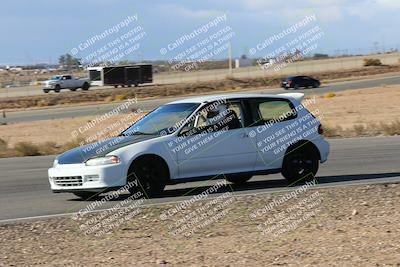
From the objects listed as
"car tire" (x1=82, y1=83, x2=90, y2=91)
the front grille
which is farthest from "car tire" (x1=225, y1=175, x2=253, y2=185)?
"car tire" (x1=82, y1=83, x2=90, y2=91)

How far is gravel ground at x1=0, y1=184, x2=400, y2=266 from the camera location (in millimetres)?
8008

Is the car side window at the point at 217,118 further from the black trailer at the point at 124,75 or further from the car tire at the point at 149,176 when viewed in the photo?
the black trailer at the point at 124,75

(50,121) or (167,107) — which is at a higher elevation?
(167,107)

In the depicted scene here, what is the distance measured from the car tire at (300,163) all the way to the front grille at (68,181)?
356cm

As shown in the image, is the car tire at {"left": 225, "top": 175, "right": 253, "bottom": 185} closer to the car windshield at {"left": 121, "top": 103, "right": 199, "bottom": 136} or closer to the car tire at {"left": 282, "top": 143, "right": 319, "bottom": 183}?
the car tire at {"left": 282, "top": 143, "right": 319, "bottom": 183}

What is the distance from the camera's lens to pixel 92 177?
12688mm

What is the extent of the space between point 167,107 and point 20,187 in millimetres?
3320

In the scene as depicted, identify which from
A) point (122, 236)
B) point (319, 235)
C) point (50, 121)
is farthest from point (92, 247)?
point (50, 121)

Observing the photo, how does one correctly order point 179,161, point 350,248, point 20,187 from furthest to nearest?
point 20,187 → point 179,161 → point 350,248

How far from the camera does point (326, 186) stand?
45.3 ft

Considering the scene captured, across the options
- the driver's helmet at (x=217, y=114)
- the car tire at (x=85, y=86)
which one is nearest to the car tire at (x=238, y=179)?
the driver's helmet at (x=217, y=114)

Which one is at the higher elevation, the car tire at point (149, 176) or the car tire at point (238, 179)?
the car tire at point (149, 176)

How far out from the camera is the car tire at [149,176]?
42.2 ft

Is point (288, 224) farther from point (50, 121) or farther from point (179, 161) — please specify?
point (50, 121)
